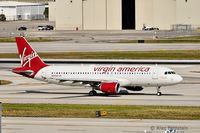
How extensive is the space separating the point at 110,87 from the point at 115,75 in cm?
216

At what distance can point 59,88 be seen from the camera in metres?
64.1

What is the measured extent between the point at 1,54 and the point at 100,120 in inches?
2775

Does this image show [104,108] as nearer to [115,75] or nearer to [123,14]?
[115,75]

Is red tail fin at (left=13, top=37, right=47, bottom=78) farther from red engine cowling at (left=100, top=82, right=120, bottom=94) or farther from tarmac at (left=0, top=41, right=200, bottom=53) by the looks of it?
tarmac at (left=0, top=41, right=200, bottom=53)

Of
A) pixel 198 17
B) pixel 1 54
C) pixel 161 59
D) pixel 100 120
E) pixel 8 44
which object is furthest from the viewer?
pixel 198 17

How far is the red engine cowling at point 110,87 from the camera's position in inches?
2148

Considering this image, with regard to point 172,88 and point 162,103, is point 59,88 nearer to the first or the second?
point 172,88

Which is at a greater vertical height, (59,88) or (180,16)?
(180,16)

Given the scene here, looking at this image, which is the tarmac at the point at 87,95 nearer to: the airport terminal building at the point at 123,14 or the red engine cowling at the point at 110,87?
the red engine cowling at the point at 110,87

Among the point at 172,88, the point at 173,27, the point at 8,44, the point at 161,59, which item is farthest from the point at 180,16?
the point at 172,88

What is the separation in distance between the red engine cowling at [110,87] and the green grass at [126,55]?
41.4 m

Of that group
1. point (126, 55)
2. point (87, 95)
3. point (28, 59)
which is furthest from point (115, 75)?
point (126, 55)

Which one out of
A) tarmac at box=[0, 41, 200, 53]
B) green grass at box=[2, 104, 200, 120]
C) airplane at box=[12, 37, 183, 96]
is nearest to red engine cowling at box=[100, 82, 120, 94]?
airplane at box=[12, 37, 183, 96]

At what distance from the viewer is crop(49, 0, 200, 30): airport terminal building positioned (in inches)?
6673
